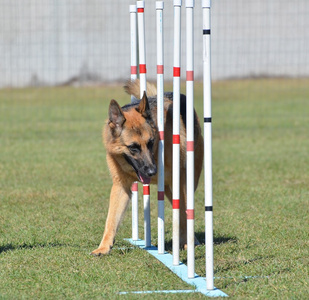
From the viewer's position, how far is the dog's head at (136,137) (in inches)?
220

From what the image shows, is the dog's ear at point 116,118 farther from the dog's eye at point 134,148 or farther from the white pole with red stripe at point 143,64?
the white pole with red stripe at point 143,64

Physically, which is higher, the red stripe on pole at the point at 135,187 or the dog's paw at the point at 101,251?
the red stripe on pole at the point at 135,187

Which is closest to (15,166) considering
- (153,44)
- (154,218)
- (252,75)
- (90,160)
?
(90,160)

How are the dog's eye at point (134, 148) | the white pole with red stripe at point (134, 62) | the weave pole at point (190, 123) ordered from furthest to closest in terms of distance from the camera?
the white pole with red stripe at point (134, 62), the dog's eye at point (134, 148), the weave pole at point (190, 123)

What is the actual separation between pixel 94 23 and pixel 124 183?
17827 millimetres

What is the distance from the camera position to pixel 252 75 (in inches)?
927

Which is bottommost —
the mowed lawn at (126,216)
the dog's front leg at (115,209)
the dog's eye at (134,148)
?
the mowed lawn at (126,216)

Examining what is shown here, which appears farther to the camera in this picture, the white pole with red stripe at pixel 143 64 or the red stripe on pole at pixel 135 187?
the red stripe on pole at pixel 135 187

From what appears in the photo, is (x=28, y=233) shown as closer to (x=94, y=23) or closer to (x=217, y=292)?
(x=217, y=292)

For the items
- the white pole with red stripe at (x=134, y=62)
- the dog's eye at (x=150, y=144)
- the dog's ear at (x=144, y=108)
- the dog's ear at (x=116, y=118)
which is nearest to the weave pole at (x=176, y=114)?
the dog's eye at (x=150, y=144)

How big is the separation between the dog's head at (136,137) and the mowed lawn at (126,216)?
0.79 metres

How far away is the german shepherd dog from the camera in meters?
5.62

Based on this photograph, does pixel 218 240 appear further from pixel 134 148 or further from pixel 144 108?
pixel 144 108

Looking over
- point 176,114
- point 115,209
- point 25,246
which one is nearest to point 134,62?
point 176,114
